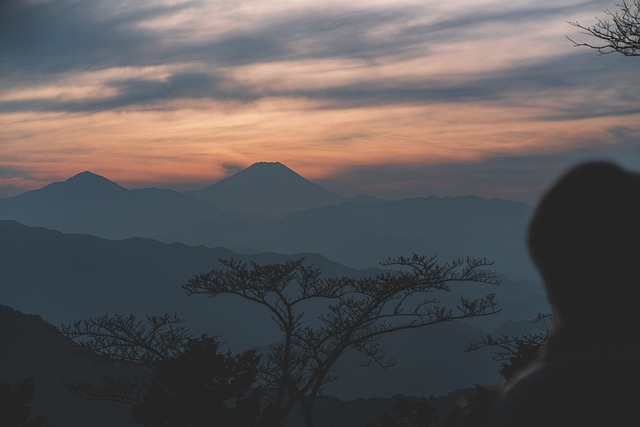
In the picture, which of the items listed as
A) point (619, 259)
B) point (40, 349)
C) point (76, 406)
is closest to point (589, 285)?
point (619, 259)

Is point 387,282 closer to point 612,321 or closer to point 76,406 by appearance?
point 612,321

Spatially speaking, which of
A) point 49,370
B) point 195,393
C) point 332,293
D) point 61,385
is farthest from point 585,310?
point 49,370

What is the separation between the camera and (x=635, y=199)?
3.91 feet

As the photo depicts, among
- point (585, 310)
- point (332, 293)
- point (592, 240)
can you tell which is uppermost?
point (592, 240)

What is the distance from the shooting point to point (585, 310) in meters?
1.17

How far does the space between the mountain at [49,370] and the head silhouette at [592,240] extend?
259 feet

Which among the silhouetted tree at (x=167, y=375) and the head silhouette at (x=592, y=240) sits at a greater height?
the head silhouette at (x=592, y=240)

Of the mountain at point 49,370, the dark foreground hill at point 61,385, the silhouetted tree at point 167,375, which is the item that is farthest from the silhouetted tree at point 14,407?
the mountain at point 49,370

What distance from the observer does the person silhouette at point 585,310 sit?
1005 millimetres

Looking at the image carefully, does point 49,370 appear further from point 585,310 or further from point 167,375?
point 585,310

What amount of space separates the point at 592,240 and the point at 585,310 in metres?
0.13

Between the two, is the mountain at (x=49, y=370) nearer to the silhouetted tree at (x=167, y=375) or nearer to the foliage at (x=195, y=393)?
the foliage at (x=195, y=393)

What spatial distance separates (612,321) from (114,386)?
44.2 ft

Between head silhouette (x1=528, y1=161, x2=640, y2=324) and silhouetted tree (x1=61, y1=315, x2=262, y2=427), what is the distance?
1160 centimetres
